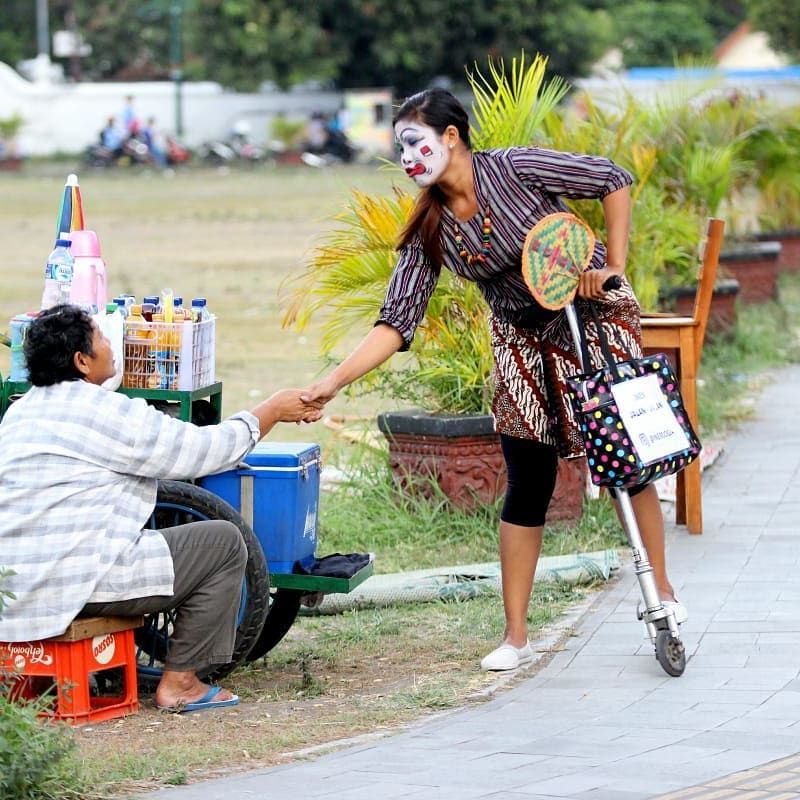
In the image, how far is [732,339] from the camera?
1210 cm

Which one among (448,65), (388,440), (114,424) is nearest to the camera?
(114,424)

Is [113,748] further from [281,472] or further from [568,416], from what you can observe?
[568,416]

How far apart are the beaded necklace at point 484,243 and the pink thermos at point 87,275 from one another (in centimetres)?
113

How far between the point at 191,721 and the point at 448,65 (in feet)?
158

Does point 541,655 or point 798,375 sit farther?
point 798,375

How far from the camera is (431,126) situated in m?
5.07

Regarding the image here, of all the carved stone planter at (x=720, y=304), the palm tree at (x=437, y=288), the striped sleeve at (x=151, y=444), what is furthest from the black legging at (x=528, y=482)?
the carved stone planter at (x=720, y=304)

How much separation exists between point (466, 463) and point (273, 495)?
2.04 m

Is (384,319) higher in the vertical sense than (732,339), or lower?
higher

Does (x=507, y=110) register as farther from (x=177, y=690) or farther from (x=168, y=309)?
(x=177, y=690)

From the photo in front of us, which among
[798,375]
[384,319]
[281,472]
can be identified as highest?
[384,319]

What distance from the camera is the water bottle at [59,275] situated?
5328 millimetres

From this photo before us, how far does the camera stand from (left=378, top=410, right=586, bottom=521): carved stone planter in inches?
282

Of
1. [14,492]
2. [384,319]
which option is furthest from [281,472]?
[14,492]
